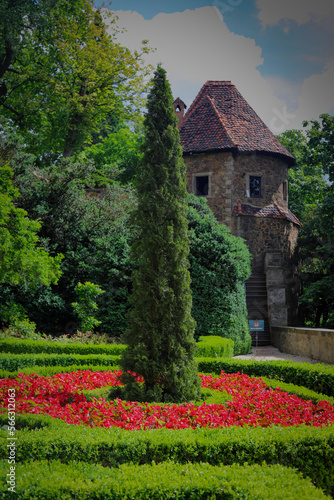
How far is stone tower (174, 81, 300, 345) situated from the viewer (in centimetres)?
2314

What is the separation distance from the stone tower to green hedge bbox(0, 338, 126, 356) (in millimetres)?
12200

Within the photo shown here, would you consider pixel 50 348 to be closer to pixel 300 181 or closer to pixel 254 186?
pixel 254 186

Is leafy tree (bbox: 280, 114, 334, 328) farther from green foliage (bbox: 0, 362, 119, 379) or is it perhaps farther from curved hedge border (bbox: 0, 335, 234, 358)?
green foliage (bbox: 0, 362, 119, 379)

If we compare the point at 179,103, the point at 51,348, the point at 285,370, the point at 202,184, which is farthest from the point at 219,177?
the point at 285,370

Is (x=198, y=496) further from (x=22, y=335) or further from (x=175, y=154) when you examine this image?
(x=22, y=335)

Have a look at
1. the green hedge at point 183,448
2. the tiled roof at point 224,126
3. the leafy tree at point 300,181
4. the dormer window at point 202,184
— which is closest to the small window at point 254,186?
the tiled roof at point 224,126

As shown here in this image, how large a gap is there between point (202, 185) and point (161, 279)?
59.0 feet

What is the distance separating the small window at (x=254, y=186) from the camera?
24.3 metres

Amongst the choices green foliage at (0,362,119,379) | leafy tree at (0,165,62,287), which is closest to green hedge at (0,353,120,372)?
green foliage at (0,362,119,379)

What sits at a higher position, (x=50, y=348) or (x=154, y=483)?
(x=50, y=348)

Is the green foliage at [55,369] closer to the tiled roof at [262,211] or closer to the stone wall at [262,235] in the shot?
the stone wall at [262,235]

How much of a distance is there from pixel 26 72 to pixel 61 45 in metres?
2.18

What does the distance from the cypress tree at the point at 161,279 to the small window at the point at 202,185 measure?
16.6 metres

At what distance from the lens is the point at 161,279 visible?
7.05 meters
